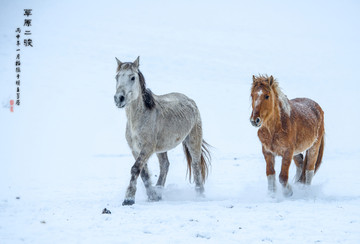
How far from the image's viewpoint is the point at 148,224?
500 cm

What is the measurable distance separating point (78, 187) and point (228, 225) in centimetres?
537

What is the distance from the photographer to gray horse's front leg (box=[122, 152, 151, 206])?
657 cm

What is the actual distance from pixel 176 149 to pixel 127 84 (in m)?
12.4

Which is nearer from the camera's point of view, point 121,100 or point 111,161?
point 121,100

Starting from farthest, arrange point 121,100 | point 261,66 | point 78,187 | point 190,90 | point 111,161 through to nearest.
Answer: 1. point 261,66
2. point 190,90
3. point 111,161
4. point 78,187
5. point 121,100

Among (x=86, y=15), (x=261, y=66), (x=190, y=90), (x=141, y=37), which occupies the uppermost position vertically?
(x=86, y=15)

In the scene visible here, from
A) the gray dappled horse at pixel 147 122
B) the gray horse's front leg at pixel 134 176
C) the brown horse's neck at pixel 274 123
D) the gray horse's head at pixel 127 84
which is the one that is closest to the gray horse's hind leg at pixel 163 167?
the gray dappled horse at pixel 147 122

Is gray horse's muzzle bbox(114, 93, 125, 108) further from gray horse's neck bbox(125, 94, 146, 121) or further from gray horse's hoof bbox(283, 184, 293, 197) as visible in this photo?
gray horse's hoof bbox(283, 184, 293, 197)

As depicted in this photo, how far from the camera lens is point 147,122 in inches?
280

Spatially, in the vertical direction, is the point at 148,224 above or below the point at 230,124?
below

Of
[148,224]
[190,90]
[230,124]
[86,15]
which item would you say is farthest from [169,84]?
[86,15]

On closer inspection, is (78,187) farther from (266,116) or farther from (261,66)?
(261,66)

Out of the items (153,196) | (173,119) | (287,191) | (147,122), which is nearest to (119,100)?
(147,122)

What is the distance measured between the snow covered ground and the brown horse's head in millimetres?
1465
